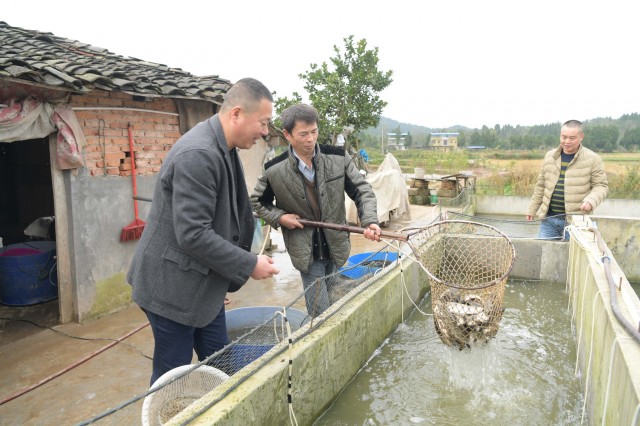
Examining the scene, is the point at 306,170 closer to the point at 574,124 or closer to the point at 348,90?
the point at 574,124

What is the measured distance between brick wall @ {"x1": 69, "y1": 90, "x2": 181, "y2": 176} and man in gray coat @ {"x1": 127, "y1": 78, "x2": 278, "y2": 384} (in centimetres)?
341

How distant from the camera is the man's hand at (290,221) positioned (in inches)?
137

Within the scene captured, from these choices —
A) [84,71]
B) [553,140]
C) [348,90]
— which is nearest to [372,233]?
[84,71]

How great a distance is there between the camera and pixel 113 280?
5.50m

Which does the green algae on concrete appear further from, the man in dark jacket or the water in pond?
the water in pond

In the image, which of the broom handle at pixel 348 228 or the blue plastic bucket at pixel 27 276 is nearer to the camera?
the broom handle at pixel 348 228

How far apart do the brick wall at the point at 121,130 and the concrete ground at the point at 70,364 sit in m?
1.79

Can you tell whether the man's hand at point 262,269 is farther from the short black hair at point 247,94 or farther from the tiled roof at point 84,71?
the tiled roof at point 84,71

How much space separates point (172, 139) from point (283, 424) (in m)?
4.62

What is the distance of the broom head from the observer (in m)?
5.57

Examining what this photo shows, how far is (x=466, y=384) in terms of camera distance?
12.0 feet

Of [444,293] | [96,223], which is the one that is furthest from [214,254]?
[96,223]

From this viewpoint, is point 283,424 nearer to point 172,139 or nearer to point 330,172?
point 330,172

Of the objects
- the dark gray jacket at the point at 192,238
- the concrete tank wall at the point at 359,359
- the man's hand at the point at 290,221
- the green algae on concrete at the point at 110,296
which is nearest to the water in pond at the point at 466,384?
the concrete tank wall at the point at 359,359
